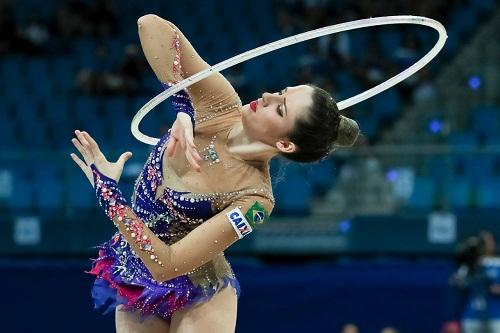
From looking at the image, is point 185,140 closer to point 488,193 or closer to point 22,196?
point 488,193

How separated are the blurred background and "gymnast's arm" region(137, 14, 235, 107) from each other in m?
3.79

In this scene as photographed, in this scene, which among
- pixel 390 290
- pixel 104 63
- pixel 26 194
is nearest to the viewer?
pixel 390 290

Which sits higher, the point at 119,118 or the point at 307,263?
the point at 119,118

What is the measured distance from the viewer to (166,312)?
341cm

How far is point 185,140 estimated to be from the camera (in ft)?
10.2

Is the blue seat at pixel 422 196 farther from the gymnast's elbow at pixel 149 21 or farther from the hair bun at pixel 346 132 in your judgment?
the gymnast's elbow at pixel 149 21

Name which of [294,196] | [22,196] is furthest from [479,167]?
[22,196]

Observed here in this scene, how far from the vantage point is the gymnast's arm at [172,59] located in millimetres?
3387

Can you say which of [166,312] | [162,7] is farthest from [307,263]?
[166,312]

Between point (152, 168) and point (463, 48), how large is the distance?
694cm

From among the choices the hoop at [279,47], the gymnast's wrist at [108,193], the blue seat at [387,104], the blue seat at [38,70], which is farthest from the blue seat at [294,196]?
the gymnast's wrist at [108,193]

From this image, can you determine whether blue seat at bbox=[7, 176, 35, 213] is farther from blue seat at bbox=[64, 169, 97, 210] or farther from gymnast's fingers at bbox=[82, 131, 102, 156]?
gymnast's fingers at bbox=[82, 131, 102, 156]

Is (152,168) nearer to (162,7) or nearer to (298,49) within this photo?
(298,49)

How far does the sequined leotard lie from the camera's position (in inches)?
129
